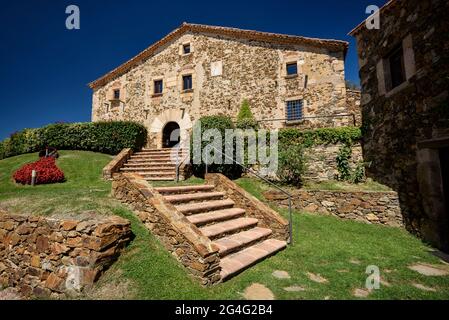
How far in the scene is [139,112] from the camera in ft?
62.3

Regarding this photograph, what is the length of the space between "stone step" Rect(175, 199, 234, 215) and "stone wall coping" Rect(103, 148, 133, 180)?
6031mm

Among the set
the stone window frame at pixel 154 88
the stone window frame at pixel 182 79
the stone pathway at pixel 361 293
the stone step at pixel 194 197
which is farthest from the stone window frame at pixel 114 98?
the stone pathway at pixel 361 293

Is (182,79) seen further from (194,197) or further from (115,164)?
(194,197)

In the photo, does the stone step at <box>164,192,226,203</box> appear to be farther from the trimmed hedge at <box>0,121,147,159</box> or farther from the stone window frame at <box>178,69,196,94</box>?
the stone window frame at <box>178,69,196,94</box>

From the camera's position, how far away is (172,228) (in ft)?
14.9

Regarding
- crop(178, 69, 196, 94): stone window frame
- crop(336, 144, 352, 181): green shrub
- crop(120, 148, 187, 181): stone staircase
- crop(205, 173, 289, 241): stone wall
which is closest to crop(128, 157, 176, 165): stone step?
crop(120, 148, 187, 181): stone staircase

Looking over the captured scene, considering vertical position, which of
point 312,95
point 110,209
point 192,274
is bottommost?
point 192,274

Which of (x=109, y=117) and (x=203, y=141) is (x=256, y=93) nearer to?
(x=203, y=141)

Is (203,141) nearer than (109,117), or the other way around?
(203,141)

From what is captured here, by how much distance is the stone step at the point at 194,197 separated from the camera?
19.5ft

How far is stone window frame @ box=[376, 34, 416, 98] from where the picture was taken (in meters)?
6.57
